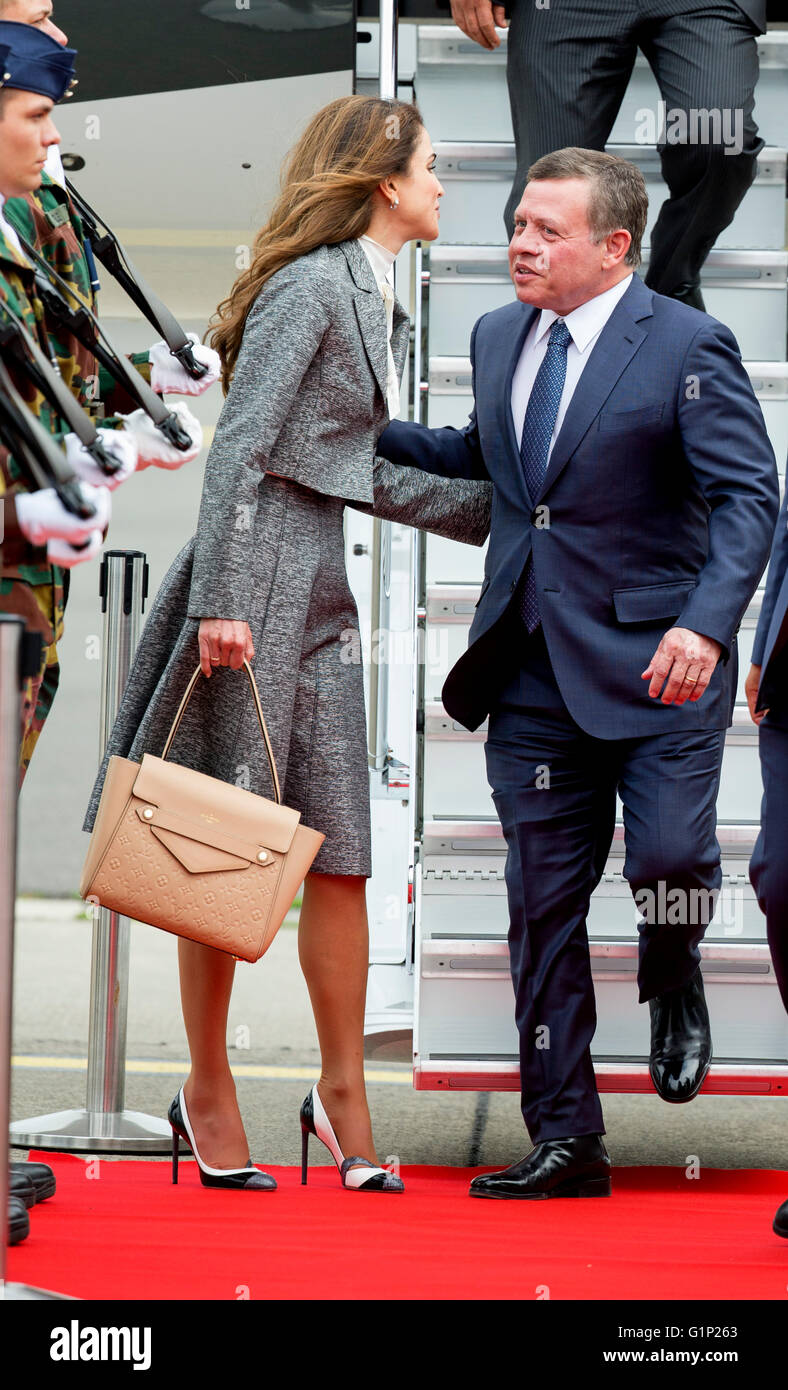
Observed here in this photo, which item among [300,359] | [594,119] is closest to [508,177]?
[594,119]

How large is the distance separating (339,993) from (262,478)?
1000 mm

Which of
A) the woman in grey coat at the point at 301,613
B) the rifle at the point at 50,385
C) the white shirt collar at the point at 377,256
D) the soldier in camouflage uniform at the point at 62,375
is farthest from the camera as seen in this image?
the white shirt collar at the point at 377,256

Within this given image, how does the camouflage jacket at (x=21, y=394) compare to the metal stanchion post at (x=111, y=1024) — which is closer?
the camouflage jacket at (x=21, y=394)

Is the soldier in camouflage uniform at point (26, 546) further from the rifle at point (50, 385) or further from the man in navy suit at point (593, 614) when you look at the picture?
the man in navy suit at point (593, 614)

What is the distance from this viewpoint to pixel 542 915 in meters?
3.16

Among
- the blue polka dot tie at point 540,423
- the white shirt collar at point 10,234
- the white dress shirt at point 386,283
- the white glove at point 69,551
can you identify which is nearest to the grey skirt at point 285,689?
the white dress shirt at point 386,283

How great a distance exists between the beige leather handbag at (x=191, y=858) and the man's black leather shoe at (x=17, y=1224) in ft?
1.63

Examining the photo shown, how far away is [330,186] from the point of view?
313cm

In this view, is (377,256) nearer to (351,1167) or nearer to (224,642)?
(224,642)

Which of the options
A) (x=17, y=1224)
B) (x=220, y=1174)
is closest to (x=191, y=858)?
(x=17, y=1224)

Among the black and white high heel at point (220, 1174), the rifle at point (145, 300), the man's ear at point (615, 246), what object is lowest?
the black and white high heel at point (220, 1174)

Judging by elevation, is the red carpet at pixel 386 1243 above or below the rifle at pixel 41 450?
below

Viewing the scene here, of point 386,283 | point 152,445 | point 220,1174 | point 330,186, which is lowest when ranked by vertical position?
point 220,1174

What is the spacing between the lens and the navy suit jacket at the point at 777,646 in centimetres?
265
